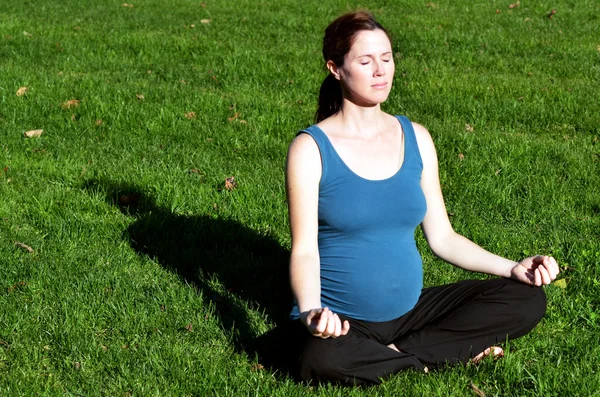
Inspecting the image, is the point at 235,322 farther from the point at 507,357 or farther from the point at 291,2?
the point at 291,2

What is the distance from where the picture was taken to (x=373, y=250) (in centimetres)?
369

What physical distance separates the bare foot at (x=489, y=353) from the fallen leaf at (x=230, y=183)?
2406 millimetres

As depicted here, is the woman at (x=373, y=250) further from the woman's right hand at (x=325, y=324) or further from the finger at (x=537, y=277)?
the woman's right hand at (x=325, y=324)

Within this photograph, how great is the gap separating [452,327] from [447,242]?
384 millimetres

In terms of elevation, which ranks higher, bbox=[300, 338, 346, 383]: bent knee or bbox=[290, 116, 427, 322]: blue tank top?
bbox=[290, 116, 427, 322]: blue tank top

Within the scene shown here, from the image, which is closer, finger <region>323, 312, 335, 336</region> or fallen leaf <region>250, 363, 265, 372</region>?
finger <region>323, 312, 335, 336</region>

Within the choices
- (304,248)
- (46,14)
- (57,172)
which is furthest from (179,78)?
(304,248)

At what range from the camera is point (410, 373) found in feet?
12.0

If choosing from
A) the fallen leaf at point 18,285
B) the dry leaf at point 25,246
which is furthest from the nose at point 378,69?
the dry leaf at point 25,246

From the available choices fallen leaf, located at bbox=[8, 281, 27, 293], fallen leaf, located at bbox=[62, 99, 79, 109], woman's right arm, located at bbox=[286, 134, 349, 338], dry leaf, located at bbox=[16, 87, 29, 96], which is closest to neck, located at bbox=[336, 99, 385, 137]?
woman's right arm, located at bbox=[286, 134, 349, 338]

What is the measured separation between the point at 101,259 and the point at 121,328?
2.56 feet

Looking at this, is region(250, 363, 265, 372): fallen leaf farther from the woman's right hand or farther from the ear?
the ear

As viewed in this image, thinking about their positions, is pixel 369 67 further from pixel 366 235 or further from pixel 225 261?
pixel 225 261

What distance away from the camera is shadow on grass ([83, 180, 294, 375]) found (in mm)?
4070
